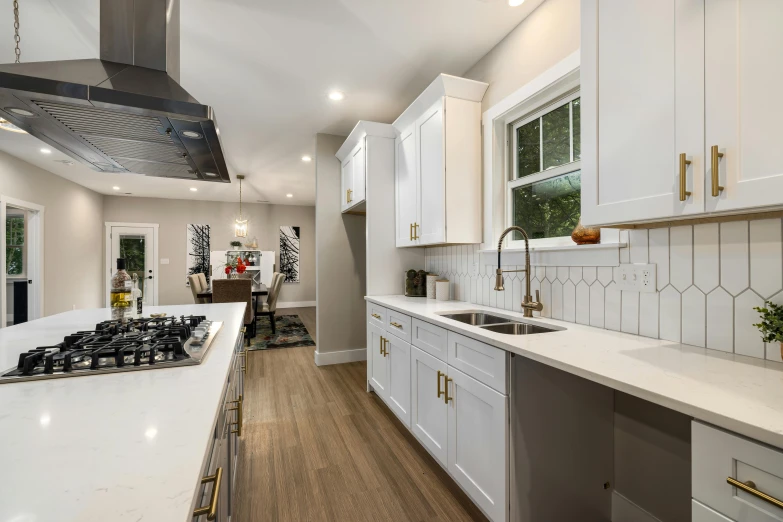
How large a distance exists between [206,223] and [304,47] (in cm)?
709

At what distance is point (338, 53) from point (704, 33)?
7.05 feet

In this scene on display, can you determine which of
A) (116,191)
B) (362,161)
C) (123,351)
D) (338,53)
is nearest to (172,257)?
(116,191)

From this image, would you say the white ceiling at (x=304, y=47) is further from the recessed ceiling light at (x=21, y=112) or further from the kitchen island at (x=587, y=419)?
the kitchen island at (x=587, y=419)

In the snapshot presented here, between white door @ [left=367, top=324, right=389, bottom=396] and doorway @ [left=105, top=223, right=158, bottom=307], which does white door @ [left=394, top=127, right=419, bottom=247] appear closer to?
white door @ [left=367, top=324, right=389, bottom=396]

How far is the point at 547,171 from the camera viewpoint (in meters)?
2.05

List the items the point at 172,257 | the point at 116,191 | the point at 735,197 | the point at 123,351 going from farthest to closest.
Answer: the point at 172,257, the point at 116,191, the point at 123,351, the point at 735,197

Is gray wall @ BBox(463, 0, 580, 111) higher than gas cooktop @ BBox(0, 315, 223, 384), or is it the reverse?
gray wall @ BBox(463, 0, 580, 111)

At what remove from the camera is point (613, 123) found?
4.08 ft

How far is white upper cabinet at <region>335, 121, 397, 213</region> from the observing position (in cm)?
316

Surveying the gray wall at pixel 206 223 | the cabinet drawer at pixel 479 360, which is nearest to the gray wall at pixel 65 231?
the gray wall at pixel 206 223

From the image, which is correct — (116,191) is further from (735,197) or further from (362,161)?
(735,197)

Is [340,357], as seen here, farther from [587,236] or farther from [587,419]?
[587,236]

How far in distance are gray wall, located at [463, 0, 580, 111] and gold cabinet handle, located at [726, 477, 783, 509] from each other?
73.1 inches

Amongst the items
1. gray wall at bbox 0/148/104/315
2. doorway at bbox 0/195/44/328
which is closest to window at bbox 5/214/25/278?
doorway at bbox 0/195/44/328
